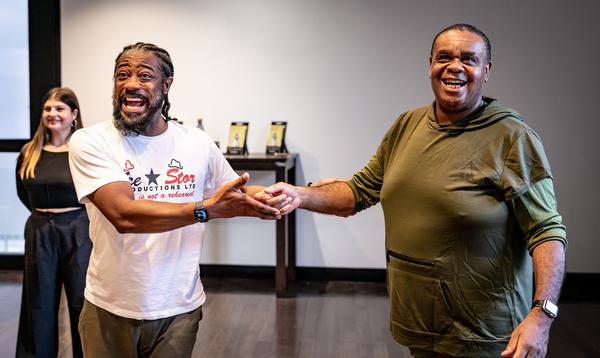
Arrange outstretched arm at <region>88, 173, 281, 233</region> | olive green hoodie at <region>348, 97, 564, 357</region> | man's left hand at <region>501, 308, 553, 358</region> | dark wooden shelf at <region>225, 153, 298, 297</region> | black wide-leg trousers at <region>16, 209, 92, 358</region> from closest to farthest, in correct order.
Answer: man's left hand at <region>501, 308, 553, 358</region> → olive green hoodie at <region>348, 97, 564, 357</region> → outstretched arm at <region>88, 173, 281, 233</region> → black wide-leg trousers at <region>16, 209, 92, 358</region> → dark wooden shelf at <region>225, 153, 298, 297</region>

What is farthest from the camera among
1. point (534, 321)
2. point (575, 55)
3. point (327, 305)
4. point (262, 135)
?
point (262, 135)

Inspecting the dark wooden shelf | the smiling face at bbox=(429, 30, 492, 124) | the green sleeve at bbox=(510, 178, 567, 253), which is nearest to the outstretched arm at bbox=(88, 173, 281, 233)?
the smiling face at bbox=(429, 30, 492, 124)

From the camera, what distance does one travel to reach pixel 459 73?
1.54 m

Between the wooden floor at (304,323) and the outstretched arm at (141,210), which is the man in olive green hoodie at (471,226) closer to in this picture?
the outstretched arm at (141,210)

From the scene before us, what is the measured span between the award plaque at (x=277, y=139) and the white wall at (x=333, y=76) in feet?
0.43

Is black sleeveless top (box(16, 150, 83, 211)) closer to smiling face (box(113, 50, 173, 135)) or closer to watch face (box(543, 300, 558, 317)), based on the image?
smiling face (box(113, 50, 173, 135))

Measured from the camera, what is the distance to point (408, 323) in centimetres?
158

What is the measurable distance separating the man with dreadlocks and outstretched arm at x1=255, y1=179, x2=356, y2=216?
190 mm

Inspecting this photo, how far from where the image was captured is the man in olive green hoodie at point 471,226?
1428mm

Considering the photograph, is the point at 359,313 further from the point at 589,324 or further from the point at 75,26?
the point at 75,26

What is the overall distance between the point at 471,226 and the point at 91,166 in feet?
3.39

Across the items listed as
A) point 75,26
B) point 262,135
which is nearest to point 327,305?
point 262,135

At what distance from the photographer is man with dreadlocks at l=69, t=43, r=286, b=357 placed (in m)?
1.63

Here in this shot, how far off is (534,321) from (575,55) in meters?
3.56
